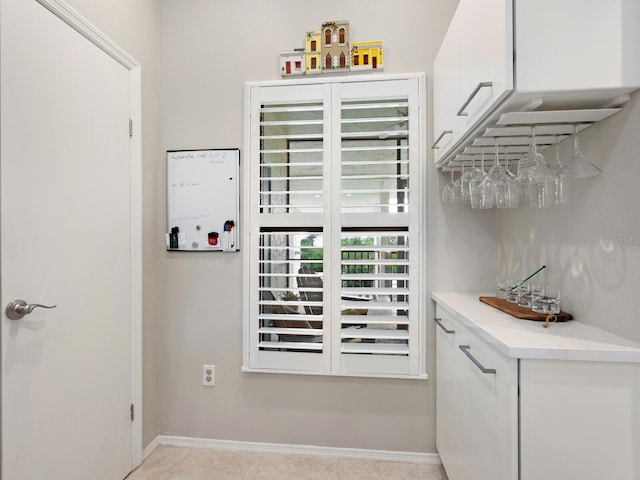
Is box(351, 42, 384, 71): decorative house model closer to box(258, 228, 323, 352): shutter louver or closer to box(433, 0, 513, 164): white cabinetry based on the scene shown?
box(433, 0, 513, 164): white cabinetry

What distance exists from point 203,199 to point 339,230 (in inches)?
34.2

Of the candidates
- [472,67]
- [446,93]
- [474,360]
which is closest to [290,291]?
[474,360]

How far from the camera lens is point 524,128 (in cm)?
125

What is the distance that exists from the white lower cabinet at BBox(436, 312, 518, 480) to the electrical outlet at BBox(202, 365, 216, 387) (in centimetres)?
134

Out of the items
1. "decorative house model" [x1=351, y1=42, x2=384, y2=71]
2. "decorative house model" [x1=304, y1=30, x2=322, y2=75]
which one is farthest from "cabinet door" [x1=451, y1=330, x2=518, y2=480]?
"decorative house model" [x1=304, y1=30, x2=322, y2=75]

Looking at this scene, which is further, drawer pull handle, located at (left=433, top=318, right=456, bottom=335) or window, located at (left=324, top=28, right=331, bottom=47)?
window, located at (left=324, top=28, right=331, bottom=47)

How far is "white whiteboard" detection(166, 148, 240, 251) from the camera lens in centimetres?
216

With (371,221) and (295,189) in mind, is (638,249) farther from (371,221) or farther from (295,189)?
(295,189)

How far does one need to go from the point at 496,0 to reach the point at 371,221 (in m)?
1.18

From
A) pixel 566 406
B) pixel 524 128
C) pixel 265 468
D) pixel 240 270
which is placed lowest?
pixel 265 468

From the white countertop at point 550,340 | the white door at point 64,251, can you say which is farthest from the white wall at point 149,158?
the white countertop at point 550,340

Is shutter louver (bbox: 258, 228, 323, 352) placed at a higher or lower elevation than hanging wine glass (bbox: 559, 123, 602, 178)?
lower

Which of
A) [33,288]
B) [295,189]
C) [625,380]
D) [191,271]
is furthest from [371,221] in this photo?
[33,288]

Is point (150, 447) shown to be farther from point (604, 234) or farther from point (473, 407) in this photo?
point (604, 234)
